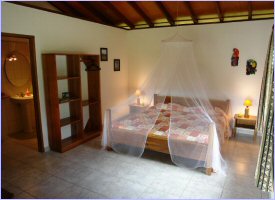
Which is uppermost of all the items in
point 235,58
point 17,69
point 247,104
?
point 235,58

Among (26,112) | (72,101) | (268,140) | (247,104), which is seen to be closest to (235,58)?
(247,104)

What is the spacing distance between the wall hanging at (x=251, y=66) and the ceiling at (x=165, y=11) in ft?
2.98

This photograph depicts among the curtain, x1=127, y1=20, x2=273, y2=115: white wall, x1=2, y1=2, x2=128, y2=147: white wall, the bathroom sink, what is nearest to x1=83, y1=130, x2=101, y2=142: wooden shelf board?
x1=2, y1=2, x2=128, y2=147: white wall

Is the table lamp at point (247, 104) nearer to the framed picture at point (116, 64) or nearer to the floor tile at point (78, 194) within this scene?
the framed picture at point (116, 64)

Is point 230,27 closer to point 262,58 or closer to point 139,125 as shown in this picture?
point 262,58

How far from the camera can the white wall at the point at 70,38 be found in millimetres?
3467

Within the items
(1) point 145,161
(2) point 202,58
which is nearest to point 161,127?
(1) point 145,161

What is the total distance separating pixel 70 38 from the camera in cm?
441

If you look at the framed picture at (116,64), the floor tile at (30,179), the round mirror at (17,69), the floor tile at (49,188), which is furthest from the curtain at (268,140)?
the round mirror at (17,69)

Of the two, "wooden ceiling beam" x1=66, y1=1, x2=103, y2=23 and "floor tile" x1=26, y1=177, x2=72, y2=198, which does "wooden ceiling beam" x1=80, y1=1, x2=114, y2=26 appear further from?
"floor tile" x1=26, y1=177, x2=72, y2=198

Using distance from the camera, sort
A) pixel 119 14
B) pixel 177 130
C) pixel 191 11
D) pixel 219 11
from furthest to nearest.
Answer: pixel 119 14
pixel 191 11
pixel 219 11
pixel 177 130

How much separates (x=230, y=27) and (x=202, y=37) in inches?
25.5

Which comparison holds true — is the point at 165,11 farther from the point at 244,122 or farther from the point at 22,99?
the point at 22,99

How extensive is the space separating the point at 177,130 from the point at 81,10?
136 inches
